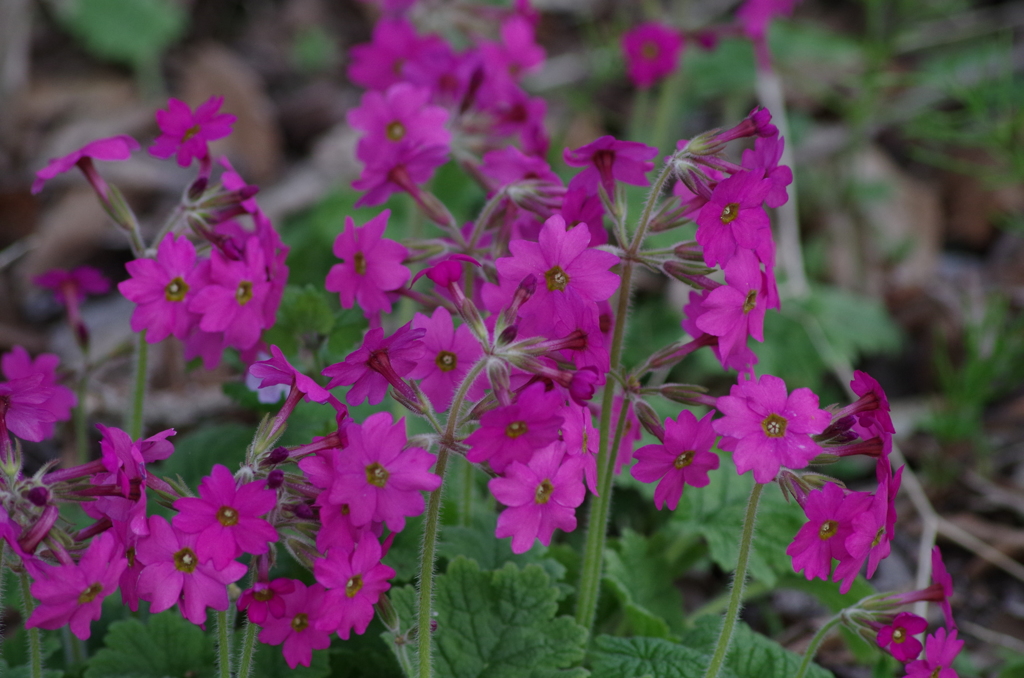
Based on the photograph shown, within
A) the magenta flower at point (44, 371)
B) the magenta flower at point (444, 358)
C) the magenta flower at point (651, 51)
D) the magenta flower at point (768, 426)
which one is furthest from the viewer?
the magenta flower at point (651, 51)

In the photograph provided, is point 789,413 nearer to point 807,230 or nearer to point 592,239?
point 592,239

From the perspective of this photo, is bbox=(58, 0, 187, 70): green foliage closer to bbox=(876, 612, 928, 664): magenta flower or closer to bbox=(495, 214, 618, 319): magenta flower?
bbox=(495, 214, 618, 319): magenta flower

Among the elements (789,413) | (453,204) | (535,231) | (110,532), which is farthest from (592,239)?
(453,204)

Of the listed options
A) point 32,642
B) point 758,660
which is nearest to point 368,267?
point 32,642

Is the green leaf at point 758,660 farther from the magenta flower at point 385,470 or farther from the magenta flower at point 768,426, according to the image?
the magenta flower at point 385,470

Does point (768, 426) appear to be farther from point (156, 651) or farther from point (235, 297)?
point (156, 651)

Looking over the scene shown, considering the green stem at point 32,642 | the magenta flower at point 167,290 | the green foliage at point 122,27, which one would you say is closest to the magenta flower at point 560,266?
the magenta flower at point 167,290

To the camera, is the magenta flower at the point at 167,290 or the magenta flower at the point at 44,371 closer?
the magenta flower at the point at 167,290
